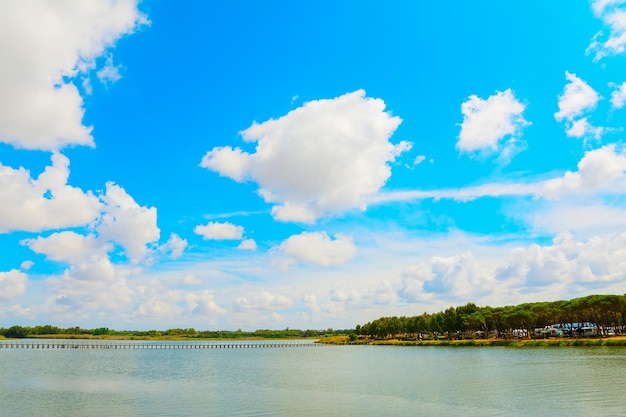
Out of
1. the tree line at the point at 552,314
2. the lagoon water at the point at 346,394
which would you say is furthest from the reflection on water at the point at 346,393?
the tree line at the point at 552,314

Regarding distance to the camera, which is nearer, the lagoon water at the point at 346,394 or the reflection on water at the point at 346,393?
the lagoon water at the point at 346,394

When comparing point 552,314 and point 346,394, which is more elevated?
point 552,314

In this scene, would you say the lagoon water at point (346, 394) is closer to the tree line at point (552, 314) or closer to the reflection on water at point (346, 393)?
the reflection on water at point (346, 393)

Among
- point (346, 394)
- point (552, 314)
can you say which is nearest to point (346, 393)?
point (346, 394)

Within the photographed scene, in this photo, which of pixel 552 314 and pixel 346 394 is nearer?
pixel 346 394

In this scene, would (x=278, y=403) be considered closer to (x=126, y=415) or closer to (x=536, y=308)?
(x=126, y=415)

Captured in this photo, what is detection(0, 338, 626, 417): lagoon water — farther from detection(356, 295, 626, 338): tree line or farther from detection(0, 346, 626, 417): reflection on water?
detection(356, 295, 626, 338): tree line

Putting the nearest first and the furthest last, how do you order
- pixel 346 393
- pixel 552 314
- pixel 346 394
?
pixel 346 394, pixel 346 393, pixel 552 314

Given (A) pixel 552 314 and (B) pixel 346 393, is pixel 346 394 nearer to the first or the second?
(B) pixel 346 393

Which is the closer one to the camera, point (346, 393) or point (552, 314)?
point (346, 393)

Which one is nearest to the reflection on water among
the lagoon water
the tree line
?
the lagoon water

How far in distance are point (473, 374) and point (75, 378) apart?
6484cm

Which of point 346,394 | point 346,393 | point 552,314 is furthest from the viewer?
point 552,314

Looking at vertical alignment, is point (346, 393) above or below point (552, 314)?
below
